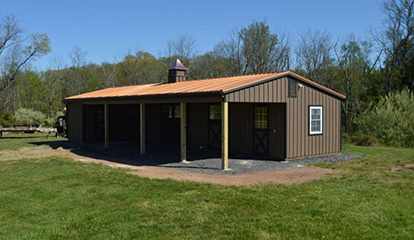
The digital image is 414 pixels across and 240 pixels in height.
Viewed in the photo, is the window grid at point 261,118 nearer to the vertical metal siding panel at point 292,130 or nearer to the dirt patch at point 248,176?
the vertical metal siding panel at point 292,130

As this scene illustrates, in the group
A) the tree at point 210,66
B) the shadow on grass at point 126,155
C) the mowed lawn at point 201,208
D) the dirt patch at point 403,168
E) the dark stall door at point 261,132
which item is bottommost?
the mowed lawn at point 201,208

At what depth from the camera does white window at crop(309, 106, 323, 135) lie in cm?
1541

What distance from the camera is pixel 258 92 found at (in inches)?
536

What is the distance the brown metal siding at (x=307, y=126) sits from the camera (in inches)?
579

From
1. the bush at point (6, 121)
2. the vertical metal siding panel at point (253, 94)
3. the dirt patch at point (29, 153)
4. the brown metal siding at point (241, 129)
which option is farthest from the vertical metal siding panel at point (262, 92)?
the bush at point (6, 121)

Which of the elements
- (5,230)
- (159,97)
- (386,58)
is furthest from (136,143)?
(386,58)

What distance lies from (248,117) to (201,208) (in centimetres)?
836

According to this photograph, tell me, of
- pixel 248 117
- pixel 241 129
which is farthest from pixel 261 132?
pixel 241 129

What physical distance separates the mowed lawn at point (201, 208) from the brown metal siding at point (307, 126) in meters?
3.58

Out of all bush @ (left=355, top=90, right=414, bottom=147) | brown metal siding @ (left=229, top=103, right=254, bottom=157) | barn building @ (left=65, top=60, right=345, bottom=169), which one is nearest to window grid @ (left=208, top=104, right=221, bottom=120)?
barn building @ (left=65, top=60, right=345, bottom=169)

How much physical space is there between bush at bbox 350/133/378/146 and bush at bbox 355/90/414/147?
1.18 feet

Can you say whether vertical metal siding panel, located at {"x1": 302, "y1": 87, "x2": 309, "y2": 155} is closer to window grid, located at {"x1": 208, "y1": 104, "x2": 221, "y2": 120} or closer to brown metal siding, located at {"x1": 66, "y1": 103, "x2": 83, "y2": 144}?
window grid, located at {"x1": 208, "y1": 104, "x2": 221, "y2": 120}

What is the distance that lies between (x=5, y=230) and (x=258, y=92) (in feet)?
28.1

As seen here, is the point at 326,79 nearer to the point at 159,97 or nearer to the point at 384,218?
the point at 159,97
